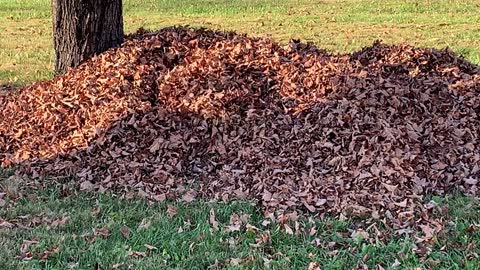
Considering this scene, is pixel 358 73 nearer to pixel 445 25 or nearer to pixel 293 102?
pixel 293 102

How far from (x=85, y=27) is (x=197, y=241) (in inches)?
121

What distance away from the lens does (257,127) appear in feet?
16.9

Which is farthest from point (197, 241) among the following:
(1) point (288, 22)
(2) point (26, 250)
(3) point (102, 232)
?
(1) point (288, 22)

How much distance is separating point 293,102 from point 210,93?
0.67 m

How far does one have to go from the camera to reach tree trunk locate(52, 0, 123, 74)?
20.4ft

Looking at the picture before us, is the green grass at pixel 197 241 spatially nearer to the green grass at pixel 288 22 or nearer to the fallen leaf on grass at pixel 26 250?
the fallen leaf on grass at pixel 26 250

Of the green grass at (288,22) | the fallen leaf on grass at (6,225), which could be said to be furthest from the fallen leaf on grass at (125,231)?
the green grass at (288,22)

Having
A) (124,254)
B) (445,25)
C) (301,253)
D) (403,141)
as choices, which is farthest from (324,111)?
(445,25)

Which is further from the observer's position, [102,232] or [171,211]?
[171,211]

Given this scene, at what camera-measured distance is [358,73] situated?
5.52 meters

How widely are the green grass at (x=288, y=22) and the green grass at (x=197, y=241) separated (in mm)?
4241

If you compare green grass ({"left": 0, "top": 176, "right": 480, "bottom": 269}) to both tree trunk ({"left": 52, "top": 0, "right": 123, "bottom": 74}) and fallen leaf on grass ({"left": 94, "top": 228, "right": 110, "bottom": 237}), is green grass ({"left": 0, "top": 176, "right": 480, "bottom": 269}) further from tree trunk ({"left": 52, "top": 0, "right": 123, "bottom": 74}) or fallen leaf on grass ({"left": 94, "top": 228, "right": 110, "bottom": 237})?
tree trunk ({"left": 52, "top": 0, "right": 123, "bottom": 74})

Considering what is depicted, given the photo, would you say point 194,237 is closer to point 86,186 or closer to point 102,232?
point 102,232

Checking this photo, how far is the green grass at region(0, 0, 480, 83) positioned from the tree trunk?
1897 millimetres
